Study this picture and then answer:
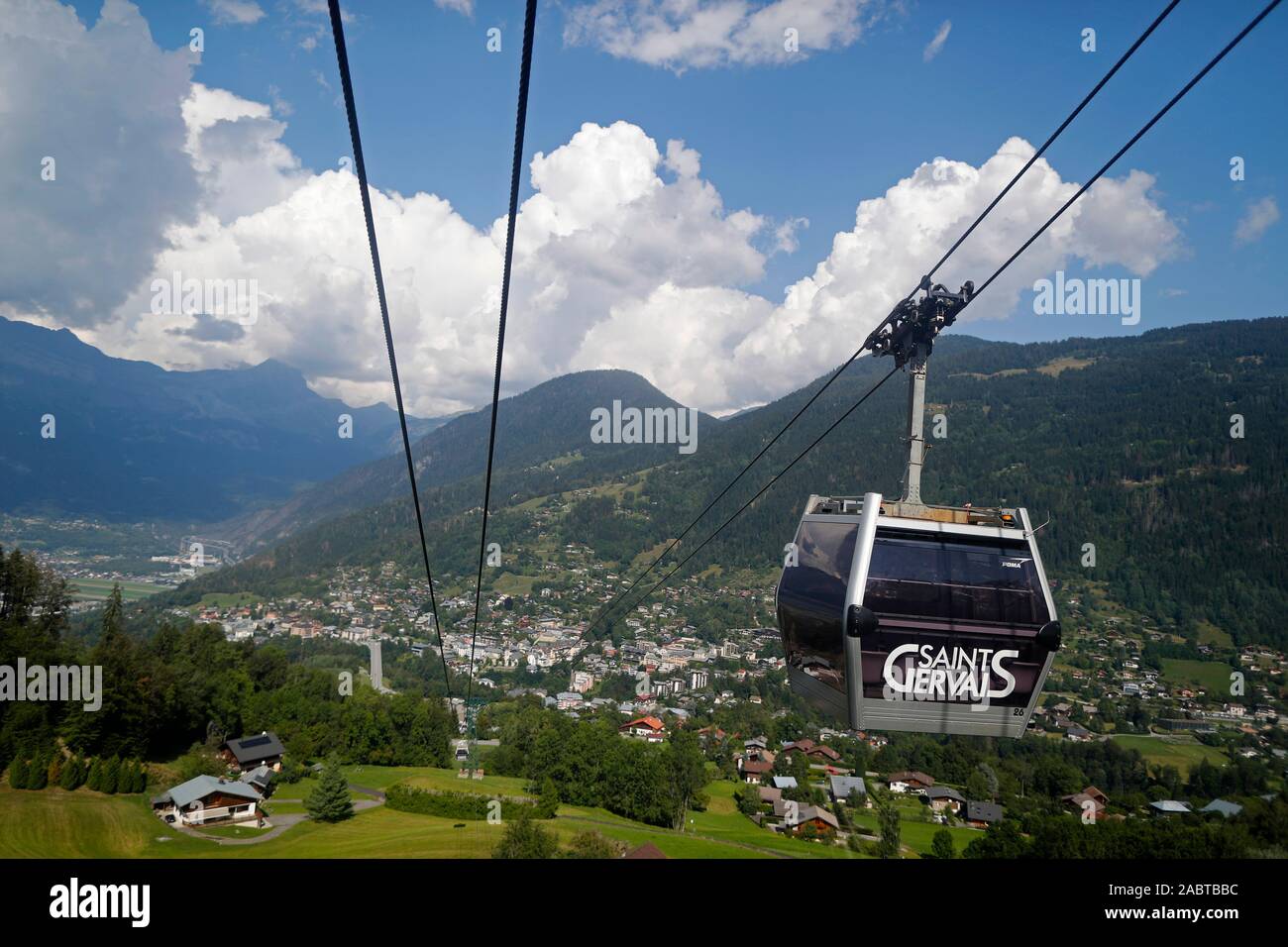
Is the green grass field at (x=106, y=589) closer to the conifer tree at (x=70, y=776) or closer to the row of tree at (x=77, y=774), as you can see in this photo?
the row of tree at (x=77, y=774)

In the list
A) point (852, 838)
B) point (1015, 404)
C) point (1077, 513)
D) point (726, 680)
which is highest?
point (1015, 404)

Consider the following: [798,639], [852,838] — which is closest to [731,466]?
[852,838]

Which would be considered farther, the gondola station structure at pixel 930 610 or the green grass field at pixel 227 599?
the green grass field at pixel 227 599

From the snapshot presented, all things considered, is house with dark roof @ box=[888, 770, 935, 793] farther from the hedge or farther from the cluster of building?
the cluster of building

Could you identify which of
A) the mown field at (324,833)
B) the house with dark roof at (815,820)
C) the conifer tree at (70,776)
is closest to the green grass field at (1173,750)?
the house with dark roof at (815,820)
